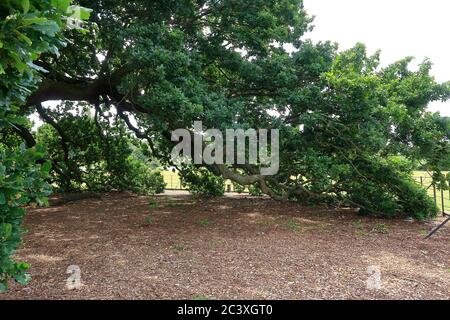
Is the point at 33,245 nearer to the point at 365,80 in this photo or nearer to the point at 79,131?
the point at 365,80

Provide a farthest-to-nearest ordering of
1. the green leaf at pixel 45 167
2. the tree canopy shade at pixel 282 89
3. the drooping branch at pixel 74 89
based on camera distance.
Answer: the drooping branch at pixel 74 89
the tree canopy shade at pixel 282 89
the green leaf at pixel 45 167

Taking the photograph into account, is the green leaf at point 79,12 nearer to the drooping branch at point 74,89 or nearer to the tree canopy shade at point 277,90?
the tree canopy shade at point 277,90

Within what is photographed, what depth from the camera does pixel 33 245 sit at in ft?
18.3

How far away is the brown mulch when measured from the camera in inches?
146

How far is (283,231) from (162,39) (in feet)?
13.3

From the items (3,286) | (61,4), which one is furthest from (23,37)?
(3,286)

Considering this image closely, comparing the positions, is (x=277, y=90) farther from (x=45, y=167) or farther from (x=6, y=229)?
(x=6, y=229)

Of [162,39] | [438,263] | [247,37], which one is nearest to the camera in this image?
[438,263]

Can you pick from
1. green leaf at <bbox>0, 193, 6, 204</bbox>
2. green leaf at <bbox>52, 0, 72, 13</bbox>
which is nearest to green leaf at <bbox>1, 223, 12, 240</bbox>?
green leaf at <bbox>0, 193, 6, 204</bbox>

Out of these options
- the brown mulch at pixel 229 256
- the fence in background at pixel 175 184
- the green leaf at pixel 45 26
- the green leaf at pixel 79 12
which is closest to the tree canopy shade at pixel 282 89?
the brown mulch at pixel 229 256

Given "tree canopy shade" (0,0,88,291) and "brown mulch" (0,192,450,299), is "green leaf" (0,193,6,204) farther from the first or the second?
"brown mulch" (0,192,450,299)

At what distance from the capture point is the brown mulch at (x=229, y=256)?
3.72 meters

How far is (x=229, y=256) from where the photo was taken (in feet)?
16.2
